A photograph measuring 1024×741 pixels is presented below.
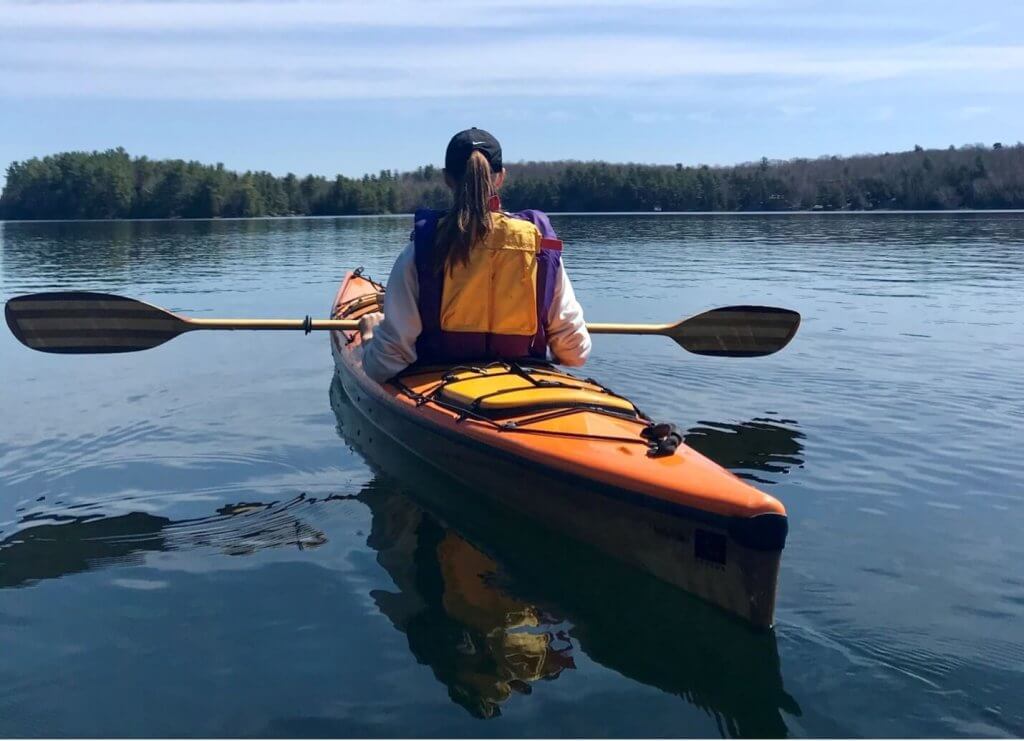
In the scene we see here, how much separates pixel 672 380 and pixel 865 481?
3.52m

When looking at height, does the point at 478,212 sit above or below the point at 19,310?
above

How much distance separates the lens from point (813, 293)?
56.0 ft

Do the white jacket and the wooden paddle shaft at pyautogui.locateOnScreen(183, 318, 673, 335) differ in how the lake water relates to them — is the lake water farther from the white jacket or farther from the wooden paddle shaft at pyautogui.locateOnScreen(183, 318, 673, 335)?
the wooden paddle shaft at pyautogui.locateOnScreen(183, 318, 673, 335)

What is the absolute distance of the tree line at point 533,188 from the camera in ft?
227

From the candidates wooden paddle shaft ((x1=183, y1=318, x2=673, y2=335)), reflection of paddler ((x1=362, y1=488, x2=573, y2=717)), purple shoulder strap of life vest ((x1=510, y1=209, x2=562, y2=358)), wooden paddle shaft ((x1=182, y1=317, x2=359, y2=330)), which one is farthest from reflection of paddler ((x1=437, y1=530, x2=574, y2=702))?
wooden paddle shaft ((x1=182, y1=317, x2=359, y2=330))

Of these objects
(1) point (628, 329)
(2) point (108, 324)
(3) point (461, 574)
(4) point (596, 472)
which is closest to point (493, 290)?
(4) point (596, 472)

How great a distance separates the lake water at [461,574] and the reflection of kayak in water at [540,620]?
0.01 metres

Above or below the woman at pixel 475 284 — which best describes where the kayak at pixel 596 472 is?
below

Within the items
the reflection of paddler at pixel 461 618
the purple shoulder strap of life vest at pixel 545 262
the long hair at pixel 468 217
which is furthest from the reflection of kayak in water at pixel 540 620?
the long hair at pixel 468 217

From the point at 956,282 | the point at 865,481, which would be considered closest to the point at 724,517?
the point at 865,481

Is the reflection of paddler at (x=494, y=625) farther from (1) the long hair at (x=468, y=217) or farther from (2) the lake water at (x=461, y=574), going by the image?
(1) the long hair at (x=468, y=217)

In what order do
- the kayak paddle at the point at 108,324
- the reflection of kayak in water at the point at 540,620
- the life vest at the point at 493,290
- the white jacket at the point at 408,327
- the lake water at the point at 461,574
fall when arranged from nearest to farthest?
1. the lake water at the point at 461,574
2. the reflection of kayak in water at the point at 540,620
3. the life vest at the point at 493,290
4. the white jacket at the point at 408,327
5. the kayak paddle at the point at 108,324

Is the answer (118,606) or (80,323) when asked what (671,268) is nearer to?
(80,323)

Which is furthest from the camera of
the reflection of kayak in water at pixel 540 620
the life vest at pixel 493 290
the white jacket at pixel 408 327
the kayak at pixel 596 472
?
the white jacket at pixel 408 327
